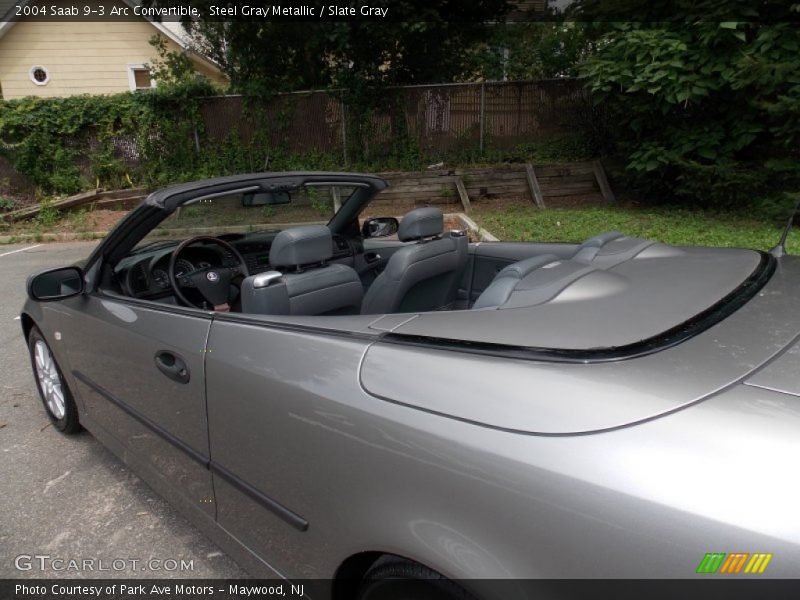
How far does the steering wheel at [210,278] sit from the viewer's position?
2885 millimetres

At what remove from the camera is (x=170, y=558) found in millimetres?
2477

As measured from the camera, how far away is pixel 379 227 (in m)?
3.90

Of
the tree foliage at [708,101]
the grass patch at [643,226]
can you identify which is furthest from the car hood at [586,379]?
the tree foliage at [708,101]

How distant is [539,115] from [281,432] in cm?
1177

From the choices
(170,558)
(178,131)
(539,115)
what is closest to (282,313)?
(170,558)

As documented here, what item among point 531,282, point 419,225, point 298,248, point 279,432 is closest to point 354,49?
point 419,225

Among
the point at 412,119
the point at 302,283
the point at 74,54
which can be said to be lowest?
the point at 302,283

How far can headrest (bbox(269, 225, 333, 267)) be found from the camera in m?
2.20

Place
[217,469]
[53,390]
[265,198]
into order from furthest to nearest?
[53,390] → [265,198] → [217,469]

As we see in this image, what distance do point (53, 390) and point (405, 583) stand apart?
9.79ft

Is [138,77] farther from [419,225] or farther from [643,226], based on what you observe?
[419,225]

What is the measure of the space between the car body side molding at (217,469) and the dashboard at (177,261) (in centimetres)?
53

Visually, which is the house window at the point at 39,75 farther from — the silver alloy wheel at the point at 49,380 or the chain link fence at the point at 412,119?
the silver alloy wheel at the point at 49,380

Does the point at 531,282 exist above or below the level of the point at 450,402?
above
